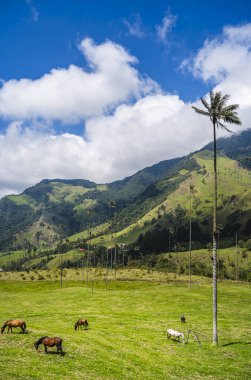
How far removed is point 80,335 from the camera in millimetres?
45625

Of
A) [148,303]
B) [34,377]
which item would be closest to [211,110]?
[34,377]

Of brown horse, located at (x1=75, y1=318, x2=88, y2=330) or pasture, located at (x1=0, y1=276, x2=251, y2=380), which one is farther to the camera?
brown horse, located at (x1=75, y1=318, x2=88, y2=330)

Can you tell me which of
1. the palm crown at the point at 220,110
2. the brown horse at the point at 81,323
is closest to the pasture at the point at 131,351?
the brown horse at the point at 81,323

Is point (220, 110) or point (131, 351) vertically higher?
point (220, 110)

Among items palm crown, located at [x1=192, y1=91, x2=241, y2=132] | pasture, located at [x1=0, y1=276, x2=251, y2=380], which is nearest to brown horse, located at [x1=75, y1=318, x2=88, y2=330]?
pasture, located at [x1=0, y1=276, x2=251, y2=380]

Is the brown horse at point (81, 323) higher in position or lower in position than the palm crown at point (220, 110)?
lower

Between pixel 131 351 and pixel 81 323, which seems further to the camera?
pixel 81 323

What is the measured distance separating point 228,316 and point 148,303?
26740 millimetres

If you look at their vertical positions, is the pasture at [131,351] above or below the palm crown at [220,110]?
below

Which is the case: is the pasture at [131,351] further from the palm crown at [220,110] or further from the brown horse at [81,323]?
the palm crown at [220,110]

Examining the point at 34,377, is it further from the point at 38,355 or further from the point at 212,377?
the point at 212,377

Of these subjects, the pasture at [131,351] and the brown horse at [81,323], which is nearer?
the pasture at [131,351]

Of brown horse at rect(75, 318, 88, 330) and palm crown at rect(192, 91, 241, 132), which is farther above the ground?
palm crown at rect(192, 91, 241, 132)

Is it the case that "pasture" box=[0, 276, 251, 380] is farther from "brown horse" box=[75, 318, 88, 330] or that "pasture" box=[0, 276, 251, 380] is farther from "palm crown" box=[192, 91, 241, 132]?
"palm crown" box=[192, 91, 241, 132]
